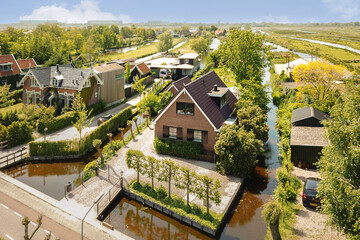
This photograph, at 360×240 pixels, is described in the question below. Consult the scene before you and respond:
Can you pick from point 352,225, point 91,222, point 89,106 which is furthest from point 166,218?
point 89,106

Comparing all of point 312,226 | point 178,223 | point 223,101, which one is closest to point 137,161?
point 178,223

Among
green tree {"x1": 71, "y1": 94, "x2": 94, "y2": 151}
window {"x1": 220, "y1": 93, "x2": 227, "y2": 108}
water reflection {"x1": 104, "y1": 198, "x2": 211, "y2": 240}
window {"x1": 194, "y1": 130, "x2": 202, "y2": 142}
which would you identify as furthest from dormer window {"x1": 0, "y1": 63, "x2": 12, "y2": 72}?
water reflection {"x1": 104, "y1": 198, "x2": 211, "y2": 240}

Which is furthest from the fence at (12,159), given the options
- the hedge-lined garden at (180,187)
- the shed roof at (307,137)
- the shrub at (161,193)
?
the shed roof at (307,137)

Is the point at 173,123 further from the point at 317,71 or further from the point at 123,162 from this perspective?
the point at 317,71

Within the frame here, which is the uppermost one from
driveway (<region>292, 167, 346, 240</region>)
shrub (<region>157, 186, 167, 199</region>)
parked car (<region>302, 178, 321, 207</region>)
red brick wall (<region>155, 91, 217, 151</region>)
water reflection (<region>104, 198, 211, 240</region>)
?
red brick wall (<region>155, 91, 217, 151</region>)

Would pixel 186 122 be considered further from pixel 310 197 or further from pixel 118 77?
pixel 118 77

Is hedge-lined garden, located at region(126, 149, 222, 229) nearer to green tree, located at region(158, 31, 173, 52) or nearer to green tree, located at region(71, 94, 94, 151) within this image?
green tree, located at region(71, 94, 94, 151)
